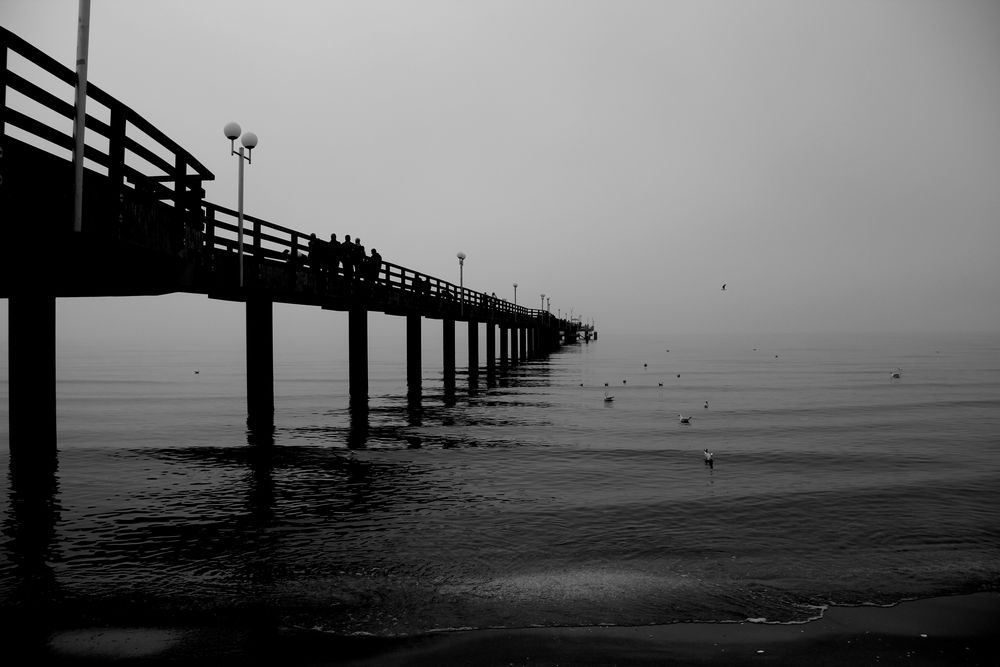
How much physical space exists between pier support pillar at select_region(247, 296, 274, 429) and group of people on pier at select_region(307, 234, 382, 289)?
1956mm

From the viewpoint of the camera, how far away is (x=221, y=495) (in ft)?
38.3

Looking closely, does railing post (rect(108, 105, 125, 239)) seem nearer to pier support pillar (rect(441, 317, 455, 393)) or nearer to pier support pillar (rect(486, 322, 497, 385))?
pier support pillar (rect(441, 317, 455, 393))

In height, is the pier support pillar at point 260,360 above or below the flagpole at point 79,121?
below

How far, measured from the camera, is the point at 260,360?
18.2m

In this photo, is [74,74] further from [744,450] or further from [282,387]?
[282,387]

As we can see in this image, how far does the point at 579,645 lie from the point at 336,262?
16.2 metres

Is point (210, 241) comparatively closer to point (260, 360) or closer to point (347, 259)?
point (260, 360)

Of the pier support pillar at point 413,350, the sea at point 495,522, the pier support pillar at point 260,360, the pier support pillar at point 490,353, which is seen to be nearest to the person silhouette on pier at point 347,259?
the pier support pillar at point 260,360

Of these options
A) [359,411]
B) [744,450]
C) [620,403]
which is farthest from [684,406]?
A: [359,411]

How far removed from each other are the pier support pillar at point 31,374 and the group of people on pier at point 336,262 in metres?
8.54

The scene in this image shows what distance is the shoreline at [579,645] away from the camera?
582 cm

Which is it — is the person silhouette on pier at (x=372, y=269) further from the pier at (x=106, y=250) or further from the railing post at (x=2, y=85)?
the railing post at (x=2, y=85)

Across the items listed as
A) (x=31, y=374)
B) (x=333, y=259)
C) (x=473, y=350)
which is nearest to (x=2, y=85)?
(x=31, y=374)

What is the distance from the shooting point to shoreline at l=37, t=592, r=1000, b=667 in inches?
229
